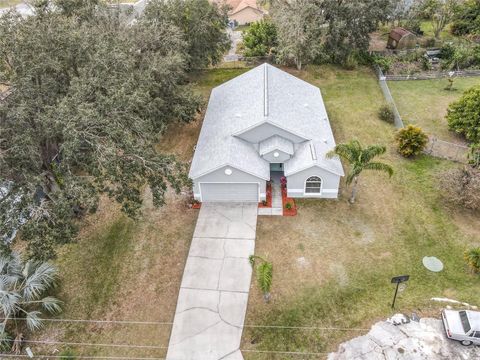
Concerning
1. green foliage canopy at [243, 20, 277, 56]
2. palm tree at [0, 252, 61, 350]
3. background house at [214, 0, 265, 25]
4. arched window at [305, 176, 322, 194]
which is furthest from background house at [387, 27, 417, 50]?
palm tree at [0, 252, 61, 350]

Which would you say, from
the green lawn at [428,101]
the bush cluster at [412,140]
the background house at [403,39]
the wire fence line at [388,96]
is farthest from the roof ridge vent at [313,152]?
the background house at [403,39]

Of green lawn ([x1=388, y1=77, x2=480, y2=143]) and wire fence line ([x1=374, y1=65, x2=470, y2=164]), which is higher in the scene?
green lawn ([x1=388, y1=77, x2=480, y2=143])

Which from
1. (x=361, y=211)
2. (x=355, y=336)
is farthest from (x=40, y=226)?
(x=361, y=211)

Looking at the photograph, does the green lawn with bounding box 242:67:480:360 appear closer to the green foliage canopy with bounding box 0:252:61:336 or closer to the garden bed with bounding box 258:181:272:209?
the garden bed with bounding box 258:181:272:209

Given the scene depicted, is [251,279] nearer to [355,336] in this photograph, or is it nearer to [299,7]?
[355,336]

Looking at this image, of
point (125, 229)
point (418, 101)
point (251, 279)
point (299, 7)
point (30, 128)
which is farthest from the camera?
point (299, 7)

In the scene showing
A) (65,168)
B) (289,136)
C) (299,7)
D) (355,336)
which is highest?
(299,7)

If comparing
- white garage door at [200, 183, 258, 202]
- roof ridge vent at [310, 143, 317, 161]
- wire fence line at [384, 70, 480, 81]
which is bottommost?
white garage door at [200, 183, 258, 202]

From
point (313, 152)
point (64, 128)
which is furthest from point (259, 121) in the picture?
point (64, 128)
